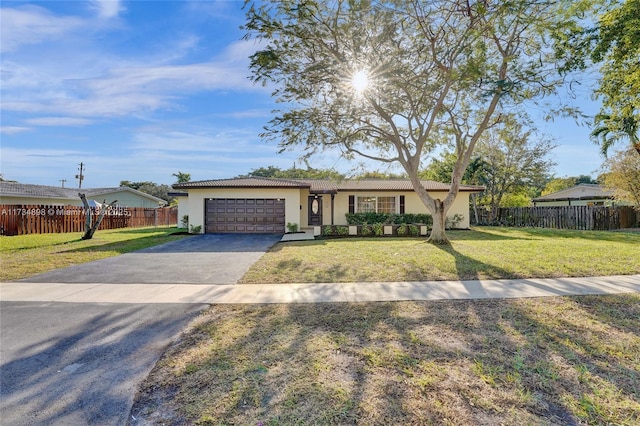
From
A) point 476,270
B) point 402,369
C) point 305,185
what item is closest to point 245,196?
point 305,185

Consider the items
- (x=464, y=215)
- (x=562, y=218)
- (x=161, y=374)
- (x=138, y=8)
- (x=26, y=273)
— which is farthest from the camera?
(x=562, y=218)

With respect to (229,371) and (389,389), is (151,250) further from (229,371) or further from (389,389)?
(389,389)

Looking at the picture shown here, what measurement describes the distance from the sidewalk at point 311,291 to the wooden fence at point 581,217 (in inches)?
700

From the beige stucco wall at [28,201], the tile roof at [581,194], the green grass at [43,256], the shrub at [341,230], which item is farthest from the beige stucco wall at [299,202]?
the tile roof at [581,194]

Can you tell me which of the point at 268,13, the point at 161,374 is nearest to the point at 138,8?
the point at 268,13

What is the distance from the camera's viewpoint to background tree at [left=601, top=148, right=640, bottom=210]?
66.2 feet

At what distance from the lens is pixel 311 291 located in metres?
6.30

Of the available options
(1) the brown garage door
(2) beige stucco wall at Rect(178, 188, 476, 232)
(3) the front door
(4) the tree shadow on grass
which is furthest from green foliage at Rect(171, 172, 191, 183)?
(4) the tree shadow on grass

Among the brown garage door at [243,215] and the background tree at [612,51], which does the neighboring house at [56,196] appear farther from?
the background tree at [612,51]

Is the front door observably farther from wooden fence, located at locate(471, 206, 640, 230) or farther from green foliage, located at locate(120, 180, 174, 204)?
green foliage, located at locate(120, 180, 174, 204)

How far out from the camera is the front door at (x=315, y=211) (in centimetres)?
2078

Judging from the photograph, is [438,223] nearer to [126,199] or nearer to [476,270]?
[476,270]

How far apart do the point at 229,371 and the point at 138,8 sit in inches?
390

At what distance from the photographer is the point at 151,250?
39.2ft
